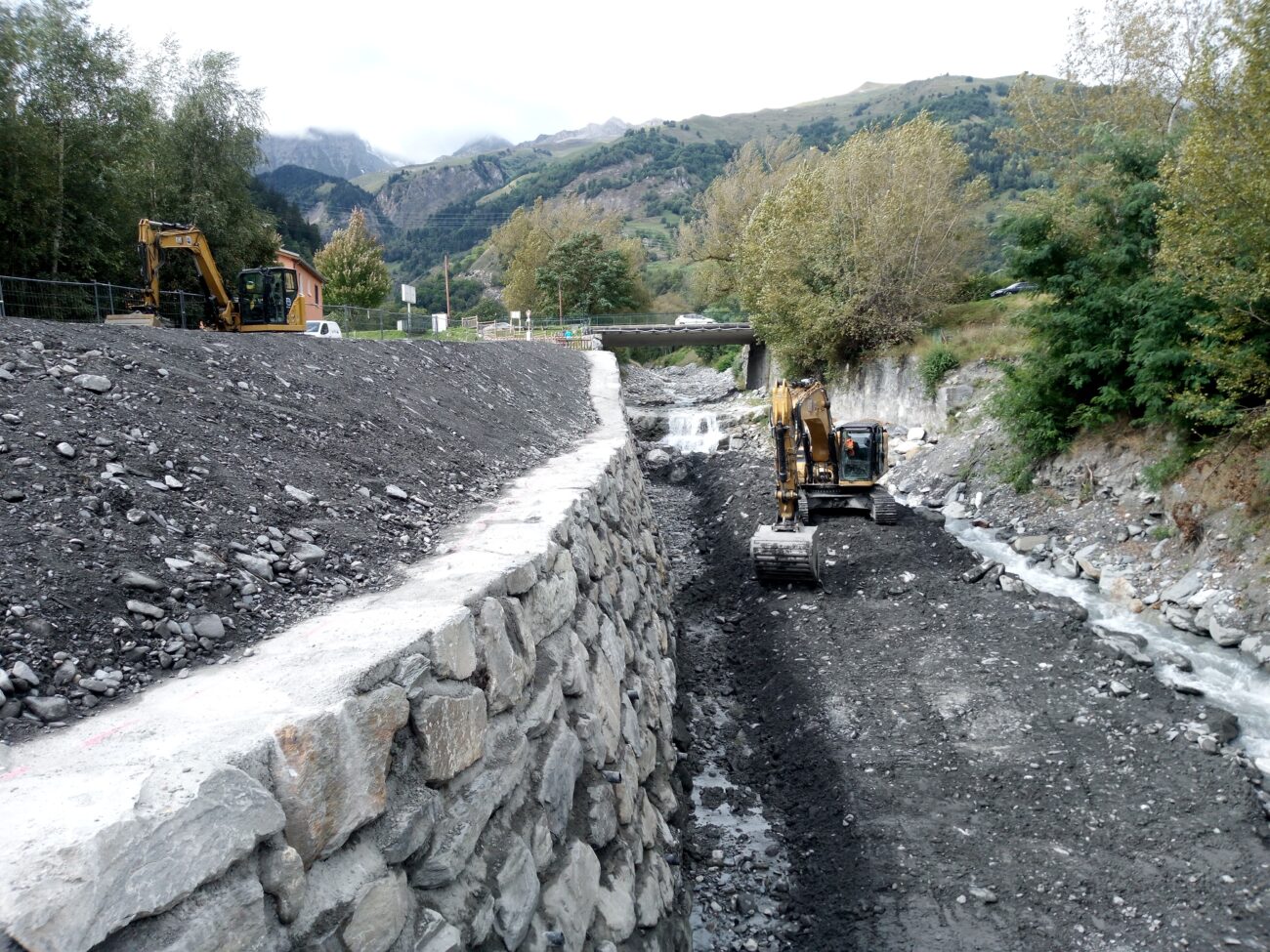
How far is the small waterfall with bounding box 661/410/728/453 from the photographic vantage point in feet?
103

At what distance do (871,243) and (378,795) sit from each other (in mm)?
26840

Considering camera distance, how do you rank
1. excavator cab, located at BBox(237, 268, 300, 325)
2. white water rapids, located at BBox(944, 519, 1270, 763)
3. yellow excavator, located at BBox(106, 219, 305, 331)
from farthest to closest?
1. excavator cab, located at BBox(237, 268, 300, 325)
2. yellow excavator, located at BBox(106, 219, 305, 331)
3. white water rapids, located at BBox(944, 519, 1270, 763)

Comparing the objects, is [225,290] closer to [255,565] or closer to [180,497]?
[180,497]

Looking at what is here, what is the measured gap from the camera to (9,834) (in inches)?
90.5

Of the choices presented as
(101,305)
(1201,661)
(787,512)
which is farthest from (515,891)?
(101,305)

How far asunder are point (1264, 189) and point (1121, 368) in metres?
5.53

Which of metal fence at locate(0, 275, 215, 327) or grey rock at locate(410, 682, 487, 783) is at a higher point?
metal fence at locate(0, 275, 215, 327)

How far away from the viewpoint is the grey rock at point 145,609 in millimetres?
4035

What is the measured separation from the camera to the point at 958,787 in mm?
7883

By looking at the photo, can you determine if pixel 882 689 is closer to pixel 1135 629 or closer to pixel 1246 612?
pixel 1135 629

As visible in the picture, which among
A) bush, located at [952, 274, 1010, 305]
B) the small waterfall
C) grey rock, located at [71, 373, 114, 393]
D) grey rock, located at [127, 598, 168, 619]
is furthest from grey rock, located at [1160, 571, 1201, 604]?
the small waterfall

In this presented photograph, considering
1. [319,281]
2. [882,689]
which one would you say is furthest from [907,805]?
[319,281]

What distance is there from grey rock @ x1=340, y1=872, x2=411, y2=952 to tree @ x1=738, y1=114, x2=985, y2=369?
26.5m

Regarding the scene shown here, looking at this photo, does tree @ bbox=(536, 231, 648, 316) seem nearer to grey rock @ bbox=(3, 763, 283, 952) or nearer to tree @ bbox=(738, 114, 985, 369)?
tree @ bbox=(738, 114, 985, 369)
